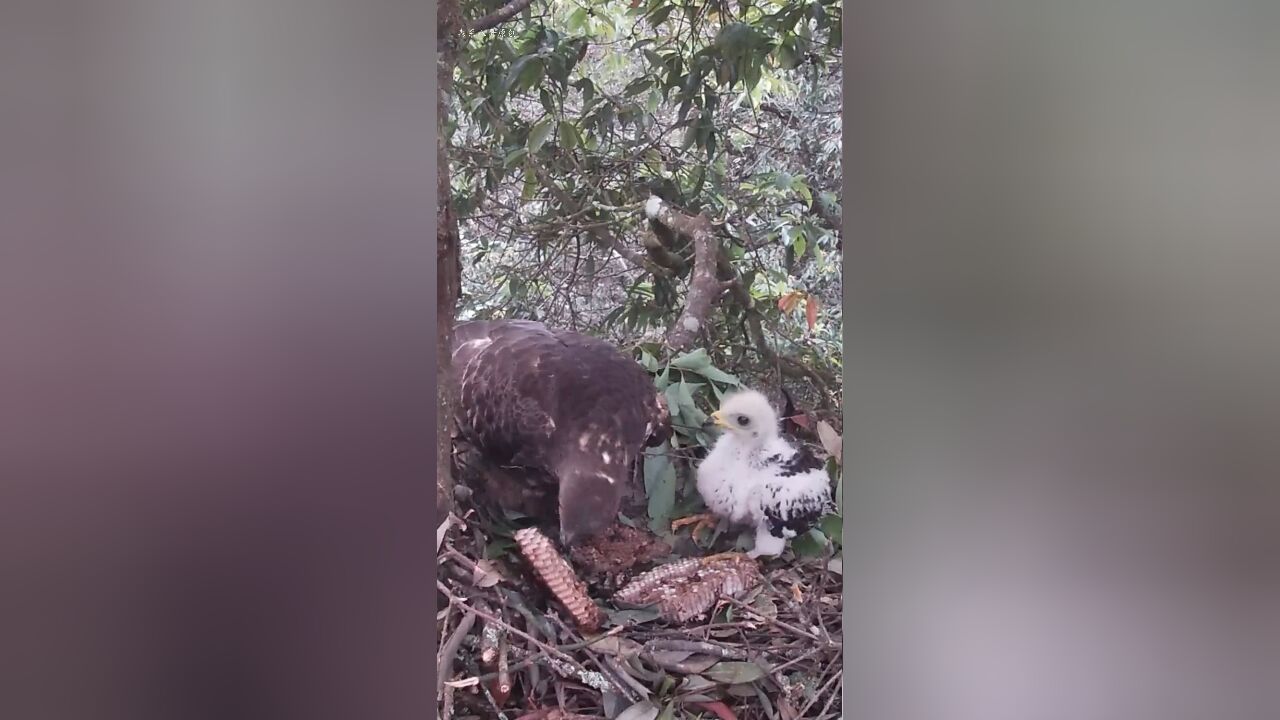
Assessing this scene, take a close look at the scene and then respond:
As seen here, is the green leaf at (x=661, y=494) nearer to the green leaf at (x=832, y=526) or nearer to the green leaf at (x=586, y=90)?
the green leaf at (x=832, y=526)

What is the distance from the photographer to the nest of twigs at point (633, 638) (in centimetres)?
80

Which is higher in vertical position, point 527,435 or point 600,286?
point 600,286

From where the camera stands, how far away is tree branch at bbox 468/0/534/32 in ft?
2.56

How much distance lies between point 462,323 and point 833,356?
42 centimetres

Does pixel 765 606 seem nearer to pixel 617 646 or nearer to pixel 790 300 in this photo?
pixel 617 646

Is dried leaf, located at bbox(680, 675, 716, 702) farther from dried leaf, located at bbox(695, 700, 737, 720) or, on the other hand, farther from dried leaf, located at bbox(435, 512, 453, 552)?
dried leaf, located at bbox(435, 512, 453, 552)

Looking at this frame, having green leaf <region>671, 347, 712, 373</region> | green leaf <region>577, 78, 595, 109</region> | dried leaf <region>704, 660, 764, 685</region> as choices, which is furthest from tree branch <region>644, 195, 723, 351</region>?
dried leaf <region>704, 660, 764, 685</region>

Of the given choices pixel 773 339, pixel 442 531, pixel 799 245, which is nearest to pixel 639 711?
pixel 442 531

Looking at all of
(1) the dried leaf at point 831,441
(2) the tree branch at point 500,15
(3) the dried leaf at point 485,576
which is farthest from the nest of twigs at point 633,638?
(2) the tree branch at point 500,15

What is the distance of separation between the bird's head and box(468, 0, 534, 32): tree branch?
0.48 m
